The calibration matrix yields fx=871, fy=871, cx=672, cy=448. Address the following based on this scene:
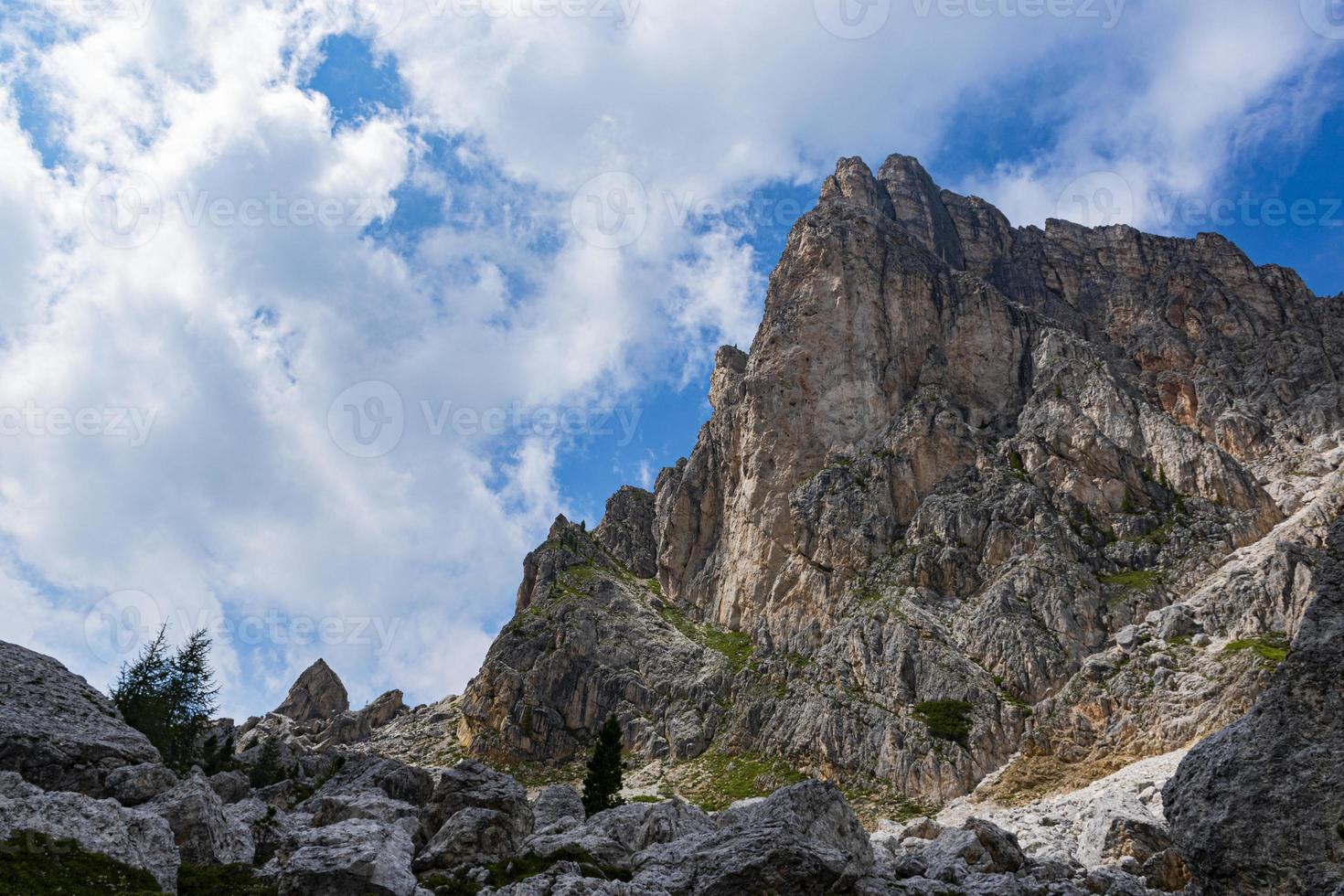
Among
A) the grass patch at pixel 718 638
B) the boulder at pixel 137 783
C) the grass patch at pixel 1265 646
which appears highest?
the grass patch at pixel 718 638

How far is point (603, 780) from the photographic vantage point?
66.9 m

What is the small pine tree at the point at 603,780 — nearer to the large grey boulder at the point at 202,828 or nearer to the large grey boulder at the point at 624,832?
the large grey boulder at the point at 624,832

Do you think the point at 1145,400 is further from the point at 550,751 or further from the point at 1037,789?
the point at 550,751

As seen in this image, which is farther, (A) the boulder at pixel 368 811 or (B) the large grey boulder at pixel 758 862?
(A) the boulder at pixel 368 811

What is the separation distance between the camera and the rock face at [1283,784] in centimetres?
2067

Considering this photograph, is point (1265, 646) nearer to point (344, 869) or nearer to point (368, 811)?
point (368, 811)

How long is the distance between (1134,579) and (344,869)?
103 meters

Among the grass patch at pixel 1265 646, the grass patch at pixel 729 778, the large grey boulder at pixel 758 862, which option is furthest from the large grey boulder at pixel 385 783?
the grass patch at pixel 1265 646

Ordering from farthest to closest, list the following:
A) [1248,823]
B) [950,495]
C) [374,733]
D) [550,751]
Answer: [374,733] → [950,495] → [550,751] → [1248,823]

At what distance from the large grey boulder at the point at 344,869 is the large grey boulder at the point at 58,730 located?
11.5 m

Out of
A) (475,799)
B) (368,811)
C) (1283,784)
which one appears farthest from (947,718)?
(1283,784)

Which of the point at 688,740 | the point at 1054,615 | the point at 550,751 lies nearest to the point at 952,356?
the point at 1054,615

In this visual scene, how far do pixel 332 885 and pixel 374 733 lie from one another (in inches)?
5017

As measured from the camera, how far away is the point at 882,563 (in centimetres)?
12988
